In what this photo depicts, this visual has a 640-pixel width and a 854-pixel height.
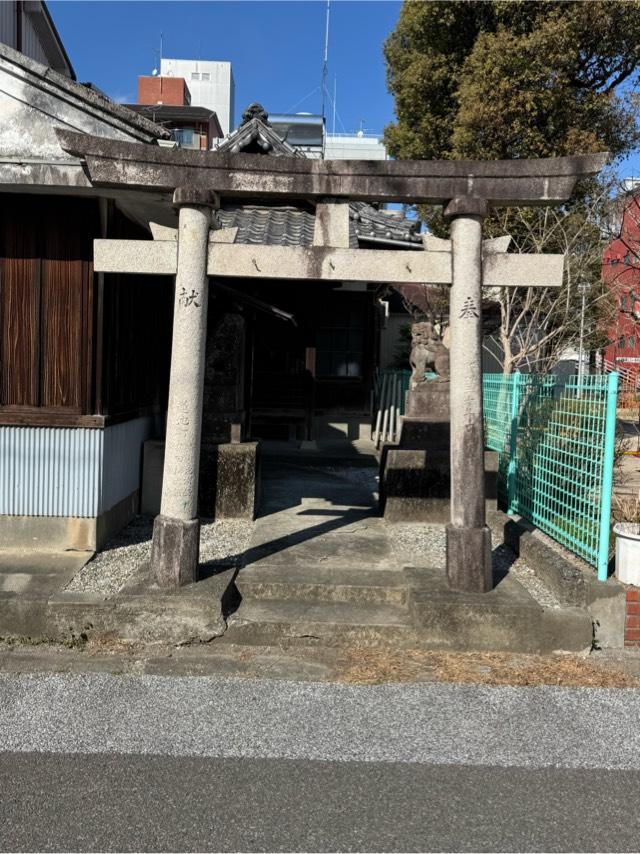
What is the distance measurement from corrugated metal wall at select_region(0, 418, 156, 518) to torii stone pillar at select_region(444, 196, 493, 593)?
3.34m

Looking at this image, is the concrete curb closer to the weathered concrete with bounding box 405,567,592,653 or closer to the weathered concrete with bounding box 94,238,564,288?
the weathered concrete with bounding box 405,567,592,653

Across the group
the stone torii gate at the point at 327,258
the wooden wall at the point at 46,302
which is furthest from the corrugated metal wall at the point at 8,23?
the stone torii gate at the point at 327,258

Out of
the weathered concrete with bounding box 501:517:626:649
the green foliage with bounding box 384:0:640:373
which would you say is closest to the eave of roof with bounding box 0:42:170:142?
the weathered concrete with bounding box 501:517:626:649

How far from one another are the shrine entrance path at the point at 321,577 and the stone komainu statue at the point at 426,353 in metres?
1.97

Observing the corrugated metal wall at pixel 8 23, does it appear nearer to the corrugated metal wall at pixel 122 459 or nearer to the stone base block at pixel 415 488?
the corrugated metal wall at pixel 122 459

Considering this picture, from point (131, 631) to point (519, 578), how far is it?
331cm

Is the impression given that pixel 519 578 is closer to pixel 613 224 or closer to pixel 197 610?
pixel 197 610

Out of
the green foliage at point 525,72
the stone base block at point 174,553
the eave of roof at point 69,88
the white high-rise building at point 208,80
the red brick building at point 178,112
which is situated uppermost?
the white high-rise building at point 208,80

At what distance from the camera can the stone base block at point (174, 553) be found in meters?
5.16

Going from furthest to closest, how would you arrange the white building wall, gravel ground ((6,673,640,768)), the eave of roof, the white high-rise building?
1. the white high-rise building
2. the white building wall
3. the eave of roof
4. gravel ground ((6,673,640,768))

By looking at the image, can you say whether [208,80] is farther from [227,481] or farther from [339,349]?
[227,481]

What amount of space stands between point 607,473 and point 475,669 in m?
1.78

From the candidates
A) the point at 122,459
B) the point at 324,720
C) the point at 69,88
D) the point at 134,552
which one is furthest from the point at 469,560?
the point at 69,88

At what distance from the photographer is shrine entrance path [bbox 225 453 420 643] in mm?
4930
